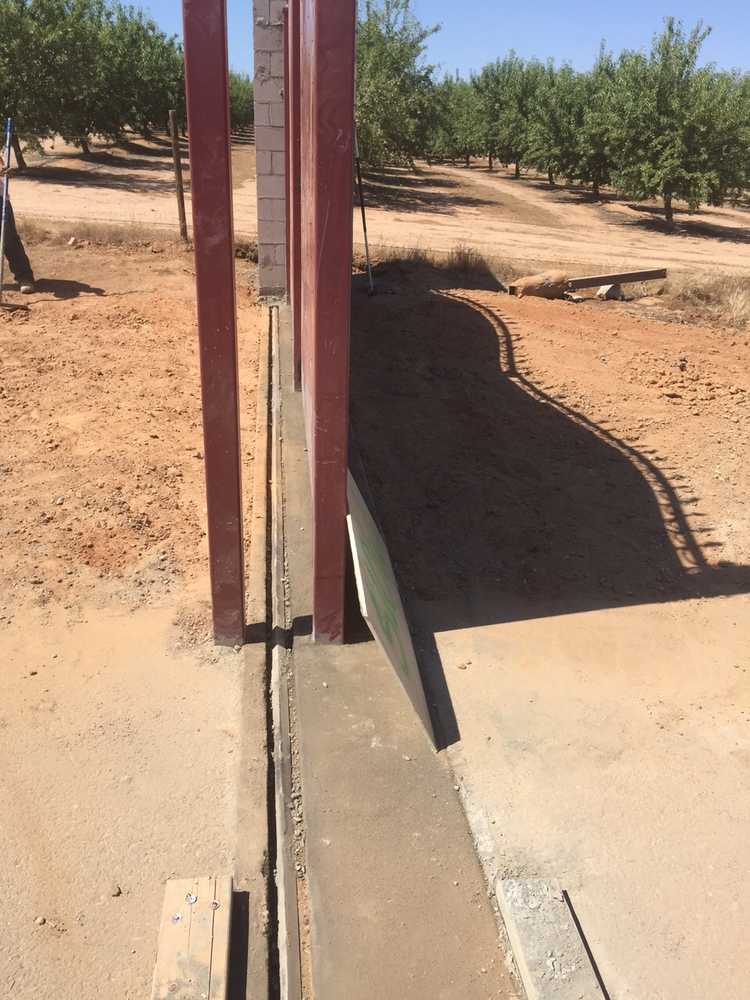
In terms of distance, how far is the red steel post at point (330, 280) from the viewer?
3.10 m

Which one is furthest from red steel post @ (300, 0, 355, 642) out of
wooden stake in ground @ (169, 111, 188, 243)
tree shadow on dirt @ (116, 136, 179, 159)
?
tree shadow on dirt @ (116, 136, 179, 159)

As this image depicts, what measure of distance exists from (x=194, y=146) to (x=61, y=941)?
3.16 m

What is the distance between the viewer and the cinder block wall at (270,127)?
9.59m

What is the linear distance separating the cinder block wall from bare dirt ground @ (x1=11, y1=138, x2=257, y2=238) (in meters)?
4.67

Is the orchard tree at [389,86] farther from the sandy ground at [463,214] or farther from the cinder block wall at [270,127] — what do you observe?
the cinder block wall at [270,127]

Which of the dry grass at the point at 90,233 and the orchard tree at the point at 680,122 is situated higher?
the orchard tree at the point at 680,122

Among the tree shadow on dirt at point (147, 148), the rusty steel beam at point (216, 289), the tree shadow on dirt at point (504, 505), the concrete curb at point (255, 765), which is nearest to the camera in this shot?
the concrete curb at point (255, 765)

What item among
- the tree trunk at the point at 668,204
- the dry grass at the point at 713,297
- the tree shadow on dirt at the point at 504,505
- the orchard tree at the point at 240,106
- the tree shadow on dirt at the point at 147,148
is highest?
the orchard tree at the point at 240,106

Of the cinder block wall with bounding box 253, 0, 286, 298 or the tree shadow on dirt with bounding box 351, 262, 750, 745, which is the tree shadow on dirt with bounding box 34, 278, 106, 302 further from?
the tree shadow on dirt with bounding box 351, 262, 750, 745

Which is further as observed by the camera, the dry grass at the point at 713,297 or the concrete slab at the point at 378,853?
the dry grass at the point at 713,297

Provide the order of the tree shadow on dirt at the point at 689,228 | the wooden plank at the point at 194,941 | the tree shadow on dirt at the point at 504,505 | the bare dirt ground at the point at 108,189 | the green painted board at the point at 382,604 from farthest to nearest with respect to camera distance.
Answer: the tree shadow on dirt at the point at 689,228, the bare dirt ground at the point at 108,189, the tree shadow on dirt at the point at 504,505, the green painted board at the point at 382,604, the wooden plank at the point at 194,941

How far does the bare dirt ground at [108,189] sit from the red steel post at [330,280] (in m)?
12.4

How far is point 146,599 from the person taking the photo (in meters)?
4.85

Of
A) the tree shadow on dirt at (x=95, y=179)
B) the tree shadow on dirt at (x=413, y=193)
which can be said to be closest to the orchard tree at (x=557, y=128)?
the tree shadow on dirt at (x=413, y=193)
